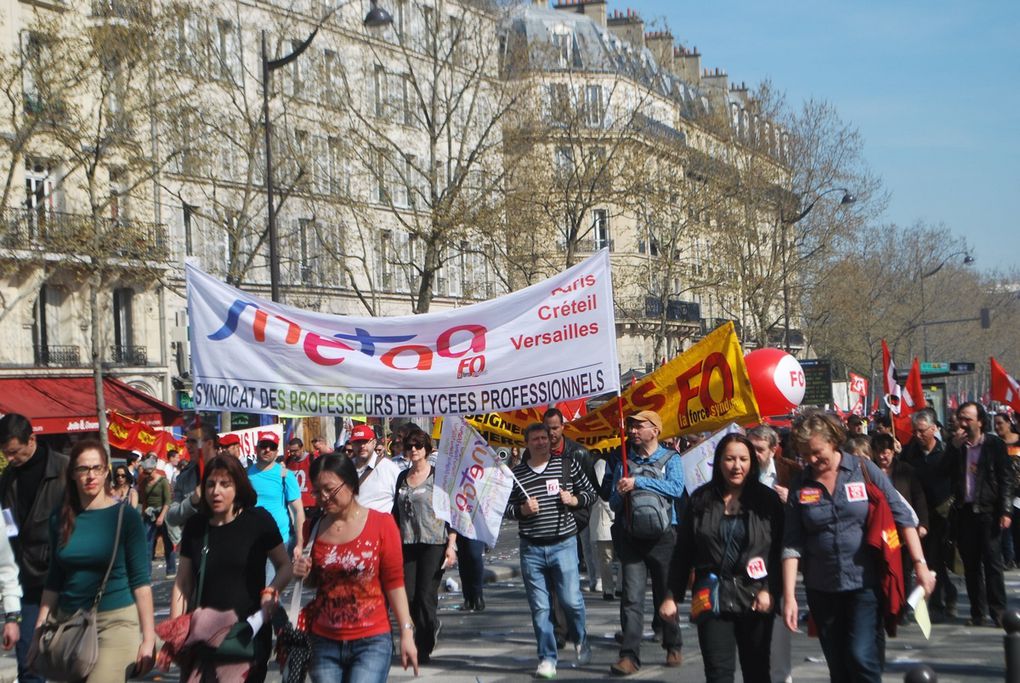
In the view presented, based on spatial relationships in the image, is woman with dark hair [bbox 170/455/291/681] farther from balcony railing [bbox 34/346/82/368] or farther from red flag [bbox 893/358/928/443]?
balcony railing [bbox 34/346/82/368]

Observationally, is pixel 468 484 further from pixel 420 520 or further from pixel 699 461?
pixel 699 461

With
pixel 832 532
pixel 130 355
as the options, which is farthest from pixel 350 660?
pixel 130 355

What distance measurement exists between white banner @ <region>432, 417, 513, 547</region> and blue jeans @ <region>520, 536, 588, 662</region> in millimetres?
401

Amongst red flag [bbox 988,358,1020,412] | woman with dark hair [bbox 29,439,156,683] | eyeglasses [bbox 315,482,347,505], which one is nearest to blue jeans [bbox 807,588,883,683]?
eyeglasses [bbox 315,482,347,505]

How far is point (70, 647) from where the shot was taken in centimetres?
621

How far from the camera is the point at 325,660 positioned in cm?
601

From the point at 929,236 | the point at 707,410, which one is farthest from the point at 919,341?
the point at 707,410

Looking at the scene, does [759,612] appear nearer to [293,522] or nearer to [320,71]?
[293,522]

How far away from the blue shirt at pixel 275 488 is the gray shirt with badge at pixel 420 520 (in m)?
0.75

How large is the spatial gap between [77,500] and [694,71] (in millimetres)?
69327

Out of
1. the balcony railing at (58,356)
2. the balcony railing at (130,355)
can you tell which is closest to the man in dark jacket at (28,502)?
the balcony railing at (58,356)

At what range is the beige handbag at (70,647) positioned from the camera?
6.22 meters

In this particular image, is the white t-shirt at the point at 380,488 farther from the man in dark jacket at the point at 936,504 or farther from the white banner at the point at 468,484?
the man in dark jacket at the point at 936,504

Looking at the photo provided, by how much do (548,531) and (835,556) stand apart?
2.92 meters
